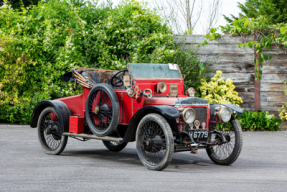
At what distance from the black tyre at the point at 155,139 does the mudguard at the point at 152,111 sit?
4.3 inches

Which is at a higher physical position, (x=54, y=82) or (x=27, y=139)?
(x=54, y=82)

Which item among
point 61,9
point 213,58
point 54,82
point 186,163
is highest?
point 61,9

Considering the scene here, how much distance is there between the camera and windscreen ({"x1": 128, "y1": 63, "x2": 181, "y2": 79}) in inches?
262

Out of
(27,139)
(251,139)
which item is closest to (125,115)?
(27,139)

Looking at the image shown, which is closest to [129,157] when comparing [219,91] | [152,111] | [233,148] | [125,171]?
[125,171]

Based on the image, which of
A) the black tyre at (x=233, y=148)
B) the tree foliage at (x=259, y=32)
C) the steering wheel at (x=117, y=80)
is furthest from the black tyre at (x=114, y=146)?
the tree foliage at (x=259, y=32)

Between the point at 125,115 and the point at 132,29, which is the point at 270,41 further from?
the point at 125,115

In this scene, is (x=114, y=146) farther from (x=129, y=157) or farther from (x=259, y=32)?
(x=259, y=32)

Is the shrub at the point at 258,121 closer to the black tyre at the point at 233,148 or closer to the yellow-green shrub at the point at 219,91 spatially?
the yellow-green shrub at the point at 219,91

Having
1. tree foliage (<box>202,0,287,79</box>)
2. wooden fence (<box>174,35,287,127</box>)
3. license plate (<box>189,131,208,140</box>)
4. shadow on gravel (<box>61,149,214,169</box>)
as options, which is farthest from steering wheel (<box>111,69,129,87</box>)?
wooden fence (<box>174,35,287,127</box>)

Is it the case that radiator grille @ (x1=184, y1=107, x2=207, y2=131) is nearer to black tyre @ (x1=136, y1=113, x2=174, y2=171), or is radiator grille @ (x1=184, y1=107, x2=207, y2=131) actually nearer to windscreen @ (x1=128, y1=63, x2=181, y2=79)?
black tyre @ (x1=136, y1=113, x2=174, y2=171)

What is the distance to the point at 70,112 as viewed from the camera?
7.28 meters

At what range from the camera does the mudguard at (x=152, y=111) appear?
17.7ft

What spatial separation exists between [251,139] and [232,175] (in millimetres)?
4512
